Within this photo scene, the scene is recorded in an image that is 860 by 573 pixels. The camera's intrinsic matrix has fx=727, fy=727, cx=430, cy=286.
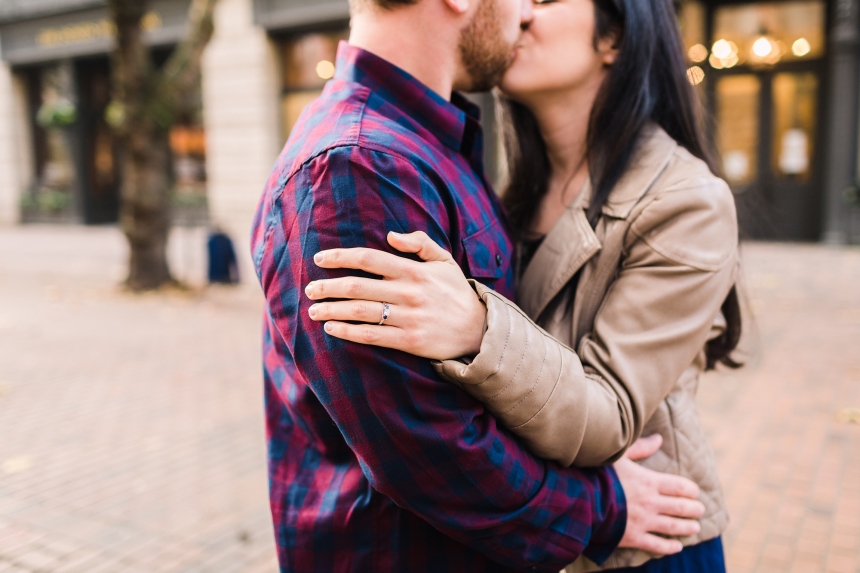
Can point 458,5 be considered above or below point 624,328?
above

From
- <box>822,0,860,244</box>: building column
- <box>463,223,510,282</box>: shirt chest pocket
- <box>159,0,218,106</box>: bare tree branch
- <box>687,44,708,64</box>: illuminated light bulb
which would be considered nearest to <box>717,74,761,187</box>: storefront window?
<box>687,44,708,64</box>: illuminated light bulb

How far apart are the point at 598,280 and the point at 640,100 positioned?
19.0 inches

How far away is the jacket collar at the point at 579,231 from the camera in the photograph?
1.69 m

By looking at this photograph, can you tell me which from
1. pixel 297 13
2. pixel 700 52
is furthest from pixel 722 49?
pixel 297 13

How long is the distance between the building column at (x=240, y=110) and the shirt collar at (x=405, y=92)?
1484 centimetres

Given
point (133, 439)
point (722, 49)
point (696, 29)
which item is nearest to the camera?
point (133, 439)

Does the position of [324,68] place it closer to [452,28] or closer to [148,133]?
[148,133]

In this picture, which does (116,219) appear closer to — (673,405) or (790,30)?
(790,30)

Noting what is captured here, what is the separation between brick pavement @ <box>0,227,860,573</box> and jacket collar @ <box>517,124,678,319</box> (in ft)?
7.98

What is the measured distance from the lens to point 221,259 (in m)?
10.8

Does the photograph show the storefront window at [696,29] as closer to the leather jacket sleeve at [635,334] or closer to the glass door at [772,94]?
the glass door at [772,94]

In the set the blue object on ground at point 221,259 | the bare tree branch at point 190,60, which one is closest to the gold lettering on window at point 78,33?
the bare tree branch at point 190,60

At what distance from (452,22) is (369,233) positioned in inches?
22.8

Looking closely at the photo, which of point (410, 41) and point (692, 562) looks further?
point (692, 562)
